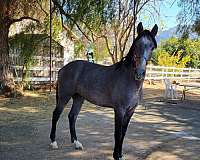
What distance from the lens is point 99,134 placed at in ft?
23.4

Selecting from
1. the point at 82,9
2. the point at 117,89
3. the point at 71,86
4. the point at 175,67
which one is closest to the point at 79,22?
the point at 82,9

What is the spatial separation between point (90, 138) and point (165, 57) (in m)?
22.7

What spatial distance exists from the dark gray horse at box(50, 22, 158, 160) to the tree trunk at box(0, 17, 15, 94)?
7.56m

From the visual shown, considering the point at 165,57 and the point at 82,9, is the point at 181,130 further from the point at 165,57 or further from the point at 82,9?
the point at 165,57

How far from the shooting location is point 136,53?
4.89 m

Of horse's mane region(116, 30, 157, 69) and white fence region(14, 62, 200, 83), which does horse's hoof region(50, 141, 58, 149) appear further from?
white fence region(14, 62, 200, 83)

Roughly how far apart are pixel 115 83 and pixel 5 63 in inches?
354

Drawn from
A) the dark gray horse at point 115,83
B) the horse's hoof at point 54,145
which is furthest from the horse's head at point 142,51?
the horse's hoof at point 54,145

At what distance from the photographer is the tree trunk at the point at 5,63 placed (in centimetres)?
1309

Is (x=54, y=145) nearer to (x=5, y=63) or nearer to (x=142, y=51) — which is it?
(x=142, y=51)

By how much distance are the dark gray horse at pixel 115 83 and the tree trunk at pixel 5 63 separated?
24.8ft

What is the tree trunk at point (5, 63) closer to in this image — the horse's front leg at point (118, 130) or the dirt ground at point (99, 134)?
the dirt ground at point (99, 134)

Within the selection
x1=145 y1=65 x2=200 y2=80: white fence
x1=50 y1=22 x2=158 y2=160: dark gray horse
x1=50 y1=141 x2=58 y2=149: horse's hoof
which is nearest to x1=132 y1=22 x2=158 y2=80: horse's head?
x1=50 y1=22 x2=158 y2=160: dark gray horse

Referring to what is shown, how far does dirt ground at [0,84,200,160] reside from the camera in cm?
561
